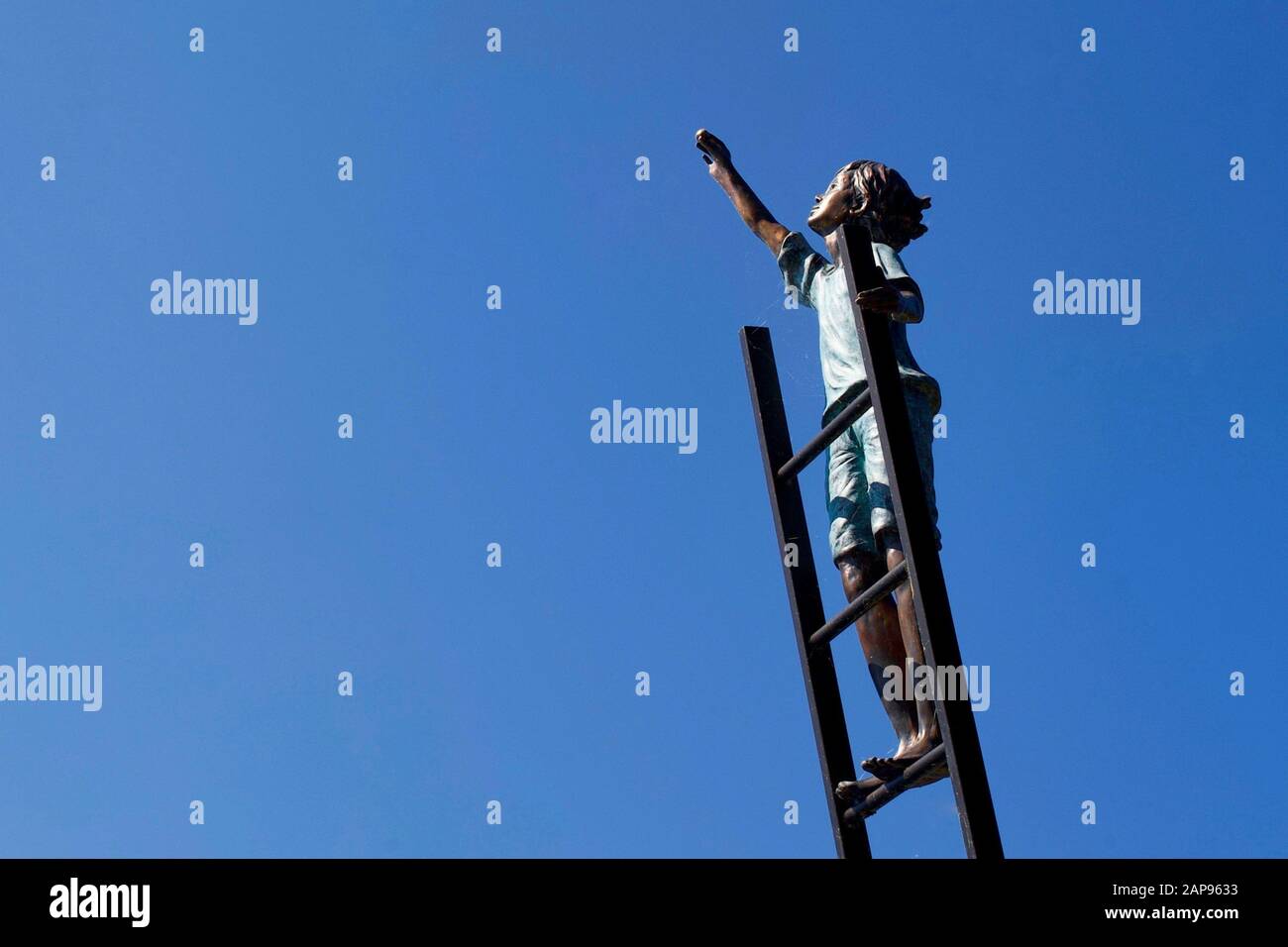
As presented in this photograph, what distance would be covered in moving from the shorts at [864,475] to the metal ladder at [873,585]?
20 cm

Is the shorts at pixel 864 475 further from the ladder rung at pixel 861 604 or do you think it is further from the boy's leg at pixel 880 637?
the ladder rung at pixel 861 604

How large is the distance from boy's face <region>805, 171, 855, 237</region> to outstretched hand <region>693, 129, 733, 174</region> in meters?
0.66

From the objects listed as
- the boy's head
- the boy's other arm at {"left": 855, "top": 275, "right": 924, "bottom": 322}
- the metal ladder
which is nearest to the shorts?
the metal ladder

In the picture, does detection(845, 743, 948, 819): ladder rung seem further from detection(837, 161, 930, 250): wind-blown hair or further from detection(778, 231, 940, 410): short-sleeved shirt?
detection(837, 161, 930, 250): wind-blown hair

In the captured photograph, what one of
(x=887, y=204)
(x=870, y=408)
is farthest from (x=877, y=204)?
(x=870, y=408)

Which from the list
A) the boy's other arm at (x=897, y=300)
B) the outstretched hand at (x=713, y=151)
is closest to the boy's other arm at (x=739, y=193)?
the outstretched hand at (x=713, y=151)

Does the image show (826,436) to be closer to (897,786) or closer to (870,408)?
(870,408)

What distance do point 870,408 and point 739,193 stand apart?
89.7 inches

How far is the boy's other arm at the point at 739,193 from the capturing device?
8.33 m

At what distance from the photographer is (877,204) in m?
7.84
